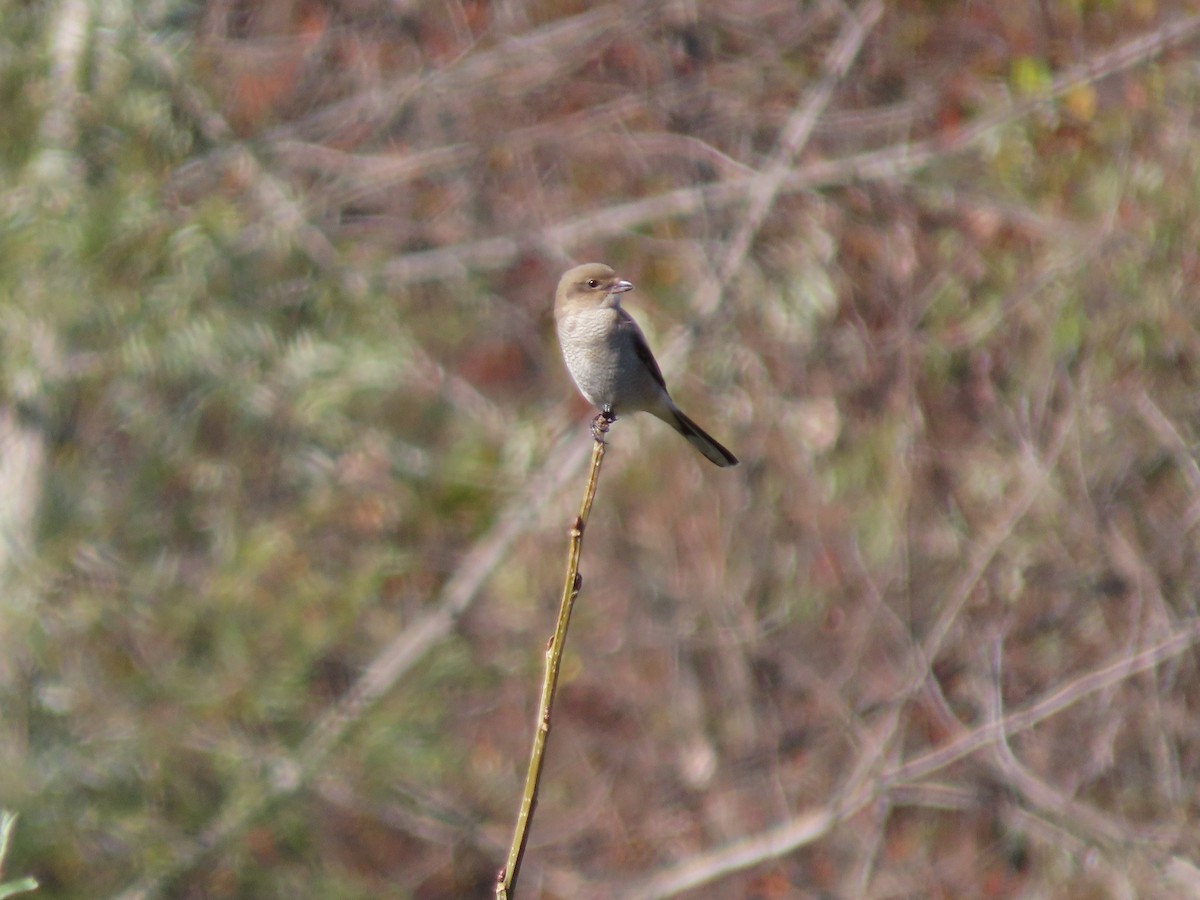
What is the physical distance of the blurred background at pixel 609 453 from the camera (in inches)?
265

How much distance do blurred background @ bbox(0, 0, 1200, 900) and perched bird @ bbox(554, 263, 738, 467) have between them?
3.54 meters

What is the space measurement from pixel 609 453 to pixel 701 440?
420 cm

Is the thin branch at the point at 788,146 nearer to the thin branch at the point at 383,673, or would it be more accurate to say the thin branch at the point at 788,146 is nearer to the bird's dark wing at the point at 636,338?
the thin branch at the point at 383,673

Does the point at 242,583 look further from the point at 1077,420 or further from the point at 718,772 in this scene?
the point at 1077,420

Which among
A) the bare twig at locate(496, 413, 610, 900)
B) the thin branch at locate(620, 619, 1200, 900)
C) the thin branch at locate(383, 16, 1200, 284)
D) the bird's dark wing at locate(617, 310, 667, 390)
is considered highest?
the bare twig at locate(496, 413, 610, 900)

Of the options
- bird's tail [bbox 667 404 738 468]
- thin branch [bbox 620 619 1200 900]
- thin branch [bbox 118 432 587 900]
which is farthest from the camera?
thin branch [bbox 118 432 587 900]

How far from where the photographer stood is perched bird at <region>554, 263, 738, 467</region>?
11.8 feet

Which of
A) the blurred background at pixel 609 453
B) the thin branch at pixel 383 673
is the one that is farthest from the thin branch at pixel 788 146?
the thin branch at pixel 383 673

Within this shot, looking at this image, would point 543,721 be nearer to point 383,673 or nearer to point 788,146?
point 383,673

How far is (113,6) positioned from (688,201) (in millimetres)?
2873

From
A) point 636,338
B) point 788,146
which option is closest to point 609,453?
point 788,146

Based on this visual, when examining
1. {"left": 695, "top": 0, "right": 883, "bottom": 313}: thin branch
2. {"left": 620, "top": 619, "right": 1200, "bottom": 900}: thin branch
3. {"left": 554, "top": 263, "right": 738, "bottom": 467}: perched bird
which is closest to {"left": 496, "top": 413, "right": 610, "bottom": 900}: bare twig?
{"left": 554, "top": 263, "right": 738, "bottom": 467}: perched bird

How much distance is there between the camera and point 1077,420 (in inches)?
263

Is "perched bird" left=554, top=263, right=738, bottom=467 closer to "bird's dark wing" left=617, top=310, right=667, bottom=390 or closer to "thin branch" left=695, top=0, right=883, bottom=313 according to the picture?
"bird's dark wing" left=617, top=310, right=667, bottom=390
